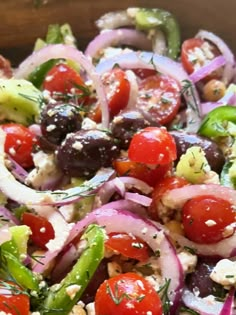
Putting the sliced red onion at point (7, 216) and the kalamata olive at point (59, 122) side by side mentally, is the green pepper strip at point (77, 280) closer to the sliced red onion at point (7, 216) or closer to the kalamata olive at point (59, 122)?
the sliced red onion at point (7, 216)

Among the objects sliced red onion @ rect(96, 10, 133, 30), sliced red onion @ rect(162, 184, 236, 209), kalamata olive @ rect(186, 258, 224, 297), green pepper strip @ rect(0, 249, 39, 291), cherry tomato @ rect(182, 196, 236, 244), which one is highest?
sliced red onion @ rect(96, 10, 133, 30)

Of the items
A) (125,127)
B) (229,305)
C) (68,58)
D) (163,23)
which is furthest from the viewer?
(163,23)

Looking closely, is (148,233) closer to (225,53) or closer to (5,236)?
(5,236)

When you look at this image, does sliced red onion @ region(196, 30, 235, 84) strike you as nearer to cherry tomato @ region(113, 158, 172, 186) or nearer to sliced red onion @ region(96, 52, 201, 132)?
sliced red onion @ region(96, 52, 201, 132)

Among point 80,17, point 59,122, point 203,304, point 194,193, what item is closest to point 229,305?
point 203,304

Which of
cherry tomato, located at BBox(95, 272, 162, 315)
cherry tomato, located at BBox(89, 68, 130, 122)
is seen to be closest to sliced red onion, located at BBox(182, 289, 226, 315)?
cherry tomato, located at BBox(95, 272, 162, 315)

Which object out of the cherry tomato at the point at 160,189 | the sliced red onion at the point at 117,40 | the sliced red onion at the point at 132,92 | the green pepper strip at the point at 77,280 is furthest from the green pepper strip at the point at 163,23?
the green pepper strip at the point at 77,280
